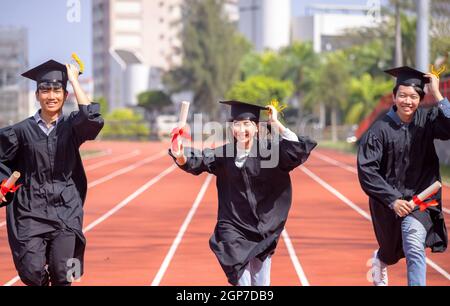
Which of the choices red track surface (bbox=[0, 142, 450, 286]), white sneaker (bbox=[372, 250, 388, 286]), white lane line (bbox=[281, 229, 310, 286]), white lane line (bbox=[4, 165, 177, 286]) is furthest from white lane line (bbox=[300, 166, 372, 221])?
white sneaker (bbox=[372, 250, 388, 286])

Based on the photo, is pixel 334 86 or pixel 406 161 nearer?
pixel 406 161

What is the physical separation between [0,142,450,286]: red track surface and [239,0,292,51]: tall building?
85249 mm

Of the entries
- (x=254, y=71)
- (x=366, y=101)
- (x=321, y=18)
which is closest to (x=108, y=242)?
(x=366, y=101)

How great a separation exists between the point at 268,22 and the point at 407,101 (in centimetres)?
10586

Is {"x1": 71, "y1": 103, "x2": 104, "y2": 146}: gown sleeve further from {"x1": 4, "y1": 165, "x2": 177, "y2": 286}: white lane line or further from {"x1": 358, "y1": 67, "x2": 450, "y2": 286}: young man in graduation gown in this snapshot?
{"x1": 4, "y1": 165, "x2": 177, "y2": 286}: white lane line

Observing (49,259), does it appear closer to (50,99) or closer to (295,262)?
(50,99)

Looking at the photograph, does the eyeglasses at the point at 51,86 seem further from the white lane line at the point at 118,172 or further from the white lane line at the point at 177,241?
the white lane line at the point at 118,172

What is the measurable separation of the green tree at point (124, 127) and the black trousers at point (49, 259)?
2864 inches

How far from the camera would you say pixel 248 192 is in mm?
7457

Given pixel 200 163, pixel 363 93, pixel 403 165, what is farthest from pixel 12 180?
pixel 363 93

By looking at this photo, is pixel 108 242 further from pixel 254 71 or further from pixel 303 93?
pixel 254 71

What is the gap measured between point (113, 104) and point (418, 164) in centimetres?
11364

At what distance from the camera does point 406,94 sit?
7.67 meters

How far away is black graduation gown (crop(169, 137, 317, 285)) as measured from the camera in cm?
735
